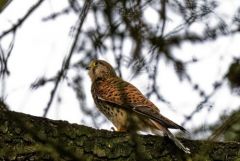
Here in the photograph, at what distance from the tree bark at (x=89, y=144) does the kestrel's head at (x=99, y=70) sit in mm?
2743

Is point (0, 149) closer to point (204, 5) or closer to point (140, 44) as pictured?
point (140, 44)

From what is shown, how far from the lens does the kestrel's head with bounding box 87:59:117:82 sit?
707 centimetres

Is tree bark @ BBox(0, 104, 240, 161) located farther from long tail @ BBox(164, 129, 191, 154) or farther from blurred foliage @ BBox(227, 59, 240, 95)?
blurred foliage @ BBox(227, 59, 240, 95)

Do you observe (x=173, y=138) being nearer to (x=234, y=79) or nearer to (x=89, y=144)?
(x=89, y=144)

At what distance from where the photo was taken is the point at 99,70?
720cm

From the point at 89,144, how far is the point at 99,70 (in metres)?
3.13

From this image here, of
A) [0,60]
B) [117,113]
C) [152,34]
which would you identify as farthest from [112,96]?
[0,60]

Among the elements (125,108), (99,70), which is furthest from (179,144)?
(99,70)

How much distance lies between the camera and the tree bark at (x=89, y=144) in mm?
3910

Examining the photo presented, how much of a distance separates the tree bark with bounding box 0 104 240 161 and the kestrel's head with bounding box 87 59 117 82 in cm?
274

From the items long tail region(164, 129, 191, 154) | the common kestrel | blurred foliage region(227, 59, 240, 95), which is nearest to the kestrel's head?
the common kestrel

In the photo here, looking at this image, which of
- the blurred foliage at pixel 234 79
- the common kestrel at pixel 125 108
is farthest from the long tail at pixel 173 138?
the blurred foliage at pixel 234 79

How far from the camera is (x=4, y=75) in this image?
8.91 ft

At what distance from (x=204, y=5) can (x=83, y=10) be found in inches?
46.3
